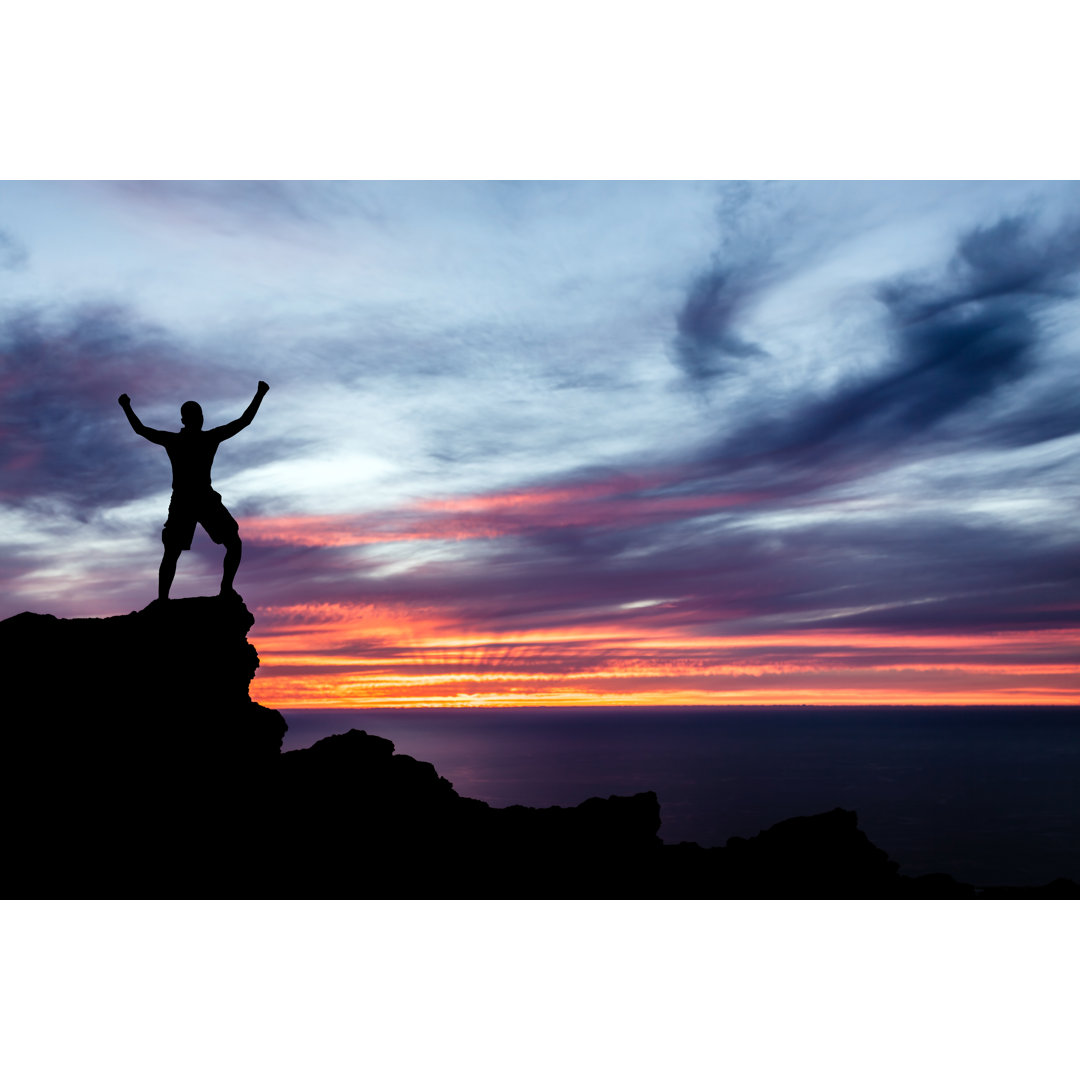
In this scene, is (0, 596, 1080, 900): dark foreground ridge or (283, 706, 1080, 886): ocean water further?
(283, 706, 1080, 886): ocean water

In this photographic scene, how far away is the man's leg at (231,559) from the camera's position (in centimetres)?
957

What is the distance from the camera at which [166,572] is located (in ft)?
30.7

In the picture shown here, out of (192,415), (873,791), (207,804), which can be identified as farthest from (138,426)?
(873,791)

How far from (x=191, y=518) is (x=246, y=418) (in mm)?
1468

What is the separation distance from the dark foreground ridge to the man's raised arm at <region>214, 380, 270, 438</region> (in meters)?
2.34

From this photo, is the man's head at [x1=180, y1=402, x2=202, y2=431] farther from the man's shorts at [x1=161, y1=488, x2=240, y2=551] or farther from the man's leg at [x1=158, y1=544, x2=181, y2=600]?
the man's leg at [x1=158, y1=544, x2=181, y2=600]

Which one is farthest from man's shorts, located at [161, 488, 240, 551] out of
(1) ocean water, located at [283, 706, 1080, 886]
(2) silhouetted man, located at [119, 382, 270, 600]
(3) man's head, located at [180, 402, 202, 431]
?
(1) ocean water, located at [283, 706, 1080, 886]

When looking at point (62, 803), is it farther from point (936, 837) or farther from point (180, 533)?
point (936, 837)

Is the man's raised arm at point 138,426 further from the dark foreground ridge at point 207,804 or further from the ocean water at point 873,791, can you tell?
the ocean water at point 873,791

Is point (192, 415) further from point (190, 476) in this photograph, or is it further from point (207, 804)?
point (207, 804)

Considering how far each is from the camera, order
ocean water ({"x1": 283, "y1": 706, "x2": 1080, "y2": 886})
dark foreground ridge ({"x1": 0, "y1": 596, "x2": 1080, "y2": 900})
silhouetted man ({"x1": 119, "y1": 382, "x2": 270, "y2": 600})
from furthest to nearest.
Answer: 1. ocean water ({"x1": 283, "y1": 706, "x2": 1080, "y2": 886})
2. silhouetted man ({"x1": 119, "y1": 382, "x2": 270, "y2": 600})
3. dark foreground ridge ({"x1": 0, "y1": 596, "x2": 1080, "y2": 900})

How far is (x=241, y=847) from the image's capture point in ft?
30.6

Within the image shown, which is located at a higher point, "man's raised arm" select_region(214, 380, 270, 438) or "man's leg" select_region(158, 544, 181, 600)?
"man's raised arm" select_region(214, 380, 270, 438)

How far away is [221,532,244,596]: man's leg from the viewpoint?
377 inches
